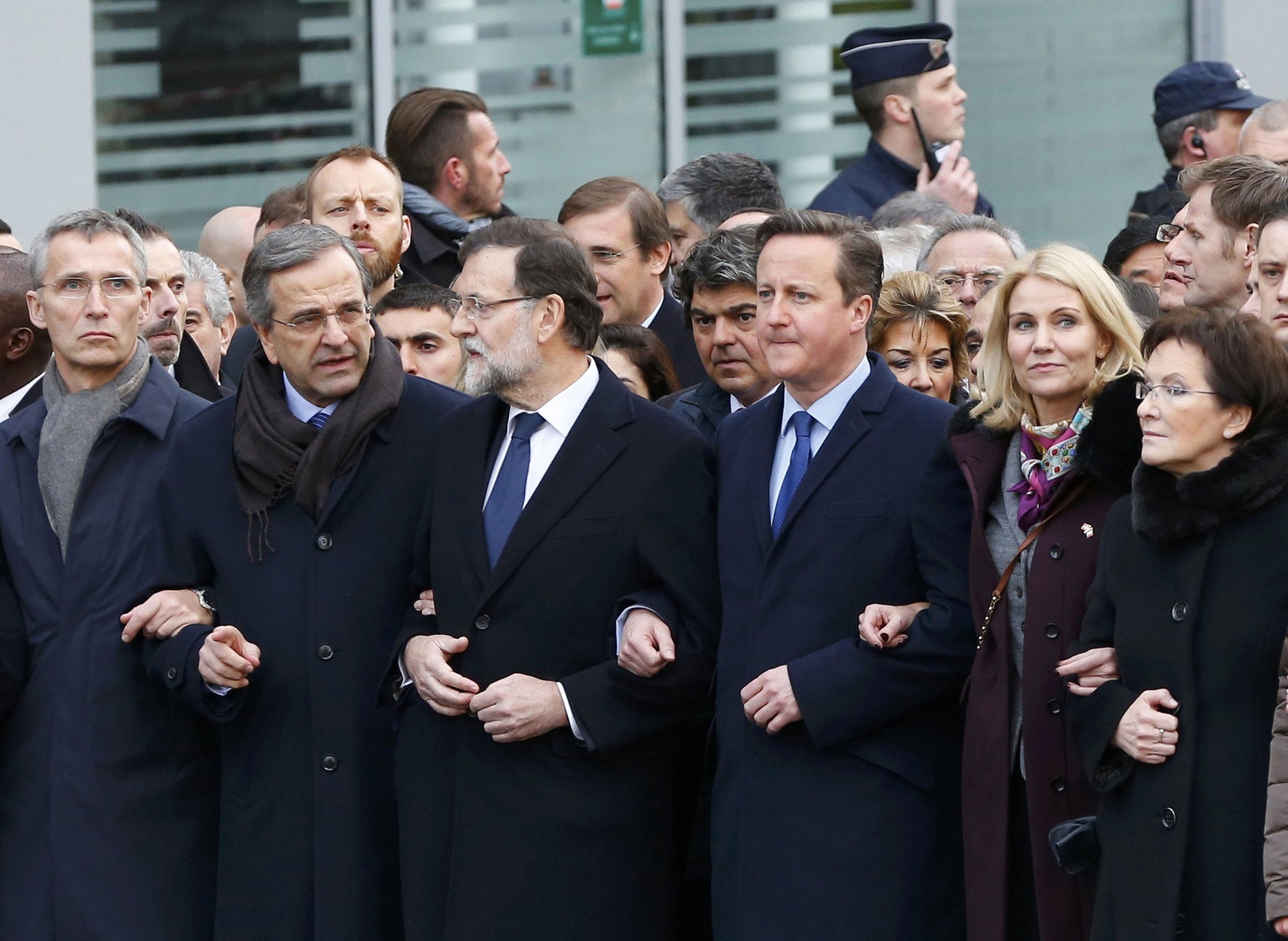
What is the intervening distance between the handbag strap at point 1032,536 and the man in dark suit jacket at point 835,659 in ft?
0.26

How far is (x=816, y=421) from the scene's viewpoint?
4.67 metres

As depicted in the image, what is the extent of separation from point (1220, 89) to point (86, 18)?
528cm

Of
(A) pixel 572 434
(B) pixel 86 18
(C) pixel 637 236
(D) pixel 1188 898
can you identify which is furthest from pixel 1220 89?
(B) pixel 86 18

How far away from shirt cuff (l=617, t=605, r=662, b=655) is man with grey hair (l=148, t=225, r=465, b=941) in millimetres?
653

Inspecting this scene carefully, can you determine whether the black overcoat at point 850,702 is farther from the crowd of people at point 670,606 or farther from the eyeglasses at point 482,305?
the eyeglasses at point 482,305

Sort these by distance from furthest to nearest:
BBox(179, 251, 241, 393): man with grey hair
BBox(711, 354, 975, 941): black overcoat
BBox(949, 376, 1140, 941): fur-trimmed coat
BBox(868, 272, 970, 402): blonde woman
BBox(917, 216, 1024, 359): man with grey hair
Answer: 1. BBox(179, 251, 241, 393): man with grey hair
2. BBox(917, 216, 1024, 359): man with grey hair
3. BBox(868, 272, 970, 402): blonde woman
4. BBox(711, 354, 975, 941): black overcoat
5. BBox(949, 376, 1140, 941): fur-trimmed coat

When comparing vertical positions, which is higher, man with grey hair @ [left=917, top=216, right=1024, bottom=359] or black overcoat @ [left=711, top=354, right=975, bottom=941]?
man with grey hair @ [left=917, top=216, right=1024, bottom=359]

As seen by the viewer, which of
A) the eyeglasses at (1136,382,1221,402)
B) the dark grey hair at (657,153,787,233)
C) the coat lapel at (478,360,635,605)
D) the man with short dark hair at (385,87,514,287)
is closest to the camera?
the eyeglasses at (1136,382,1221,402)

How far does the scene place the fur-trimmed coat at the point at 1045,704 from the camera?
4211mm

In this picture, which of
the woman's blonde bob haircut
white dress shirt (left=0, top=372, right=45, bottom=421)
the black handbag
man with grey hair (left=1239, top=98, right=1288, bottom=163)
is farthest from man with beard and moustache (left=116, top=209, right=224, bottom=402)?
man with grey hair (left=1239, top=98, right=1288, bottom=163)

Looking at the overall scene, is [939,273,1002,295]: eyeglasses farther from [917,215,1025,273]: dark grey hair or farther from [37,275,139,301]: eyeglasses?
[37,275,139,301]: eyeglasses

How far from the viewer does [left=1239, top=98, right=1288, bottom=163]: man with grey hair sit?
6348mm

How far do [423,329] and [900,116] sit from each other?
2.43m

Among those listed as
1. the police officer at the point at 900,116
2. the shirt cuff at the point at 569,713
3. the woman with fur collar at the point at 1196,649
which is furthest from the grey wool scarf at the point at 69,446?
the police officer at the point at 900,116
